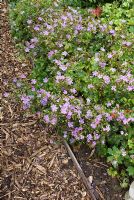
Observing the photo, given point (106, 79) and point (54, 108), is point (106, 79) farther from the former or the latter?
point (54, 108)

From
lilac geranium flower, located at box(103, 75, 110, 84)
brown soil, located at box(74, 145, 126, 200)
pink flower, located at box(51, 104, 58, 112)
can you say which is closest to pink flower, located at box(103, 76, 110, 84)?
lilac geranium flower, located at box(103, 75, 110, 84)

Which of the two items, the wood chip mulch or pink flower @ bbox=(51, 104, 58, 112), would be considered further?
pink flower @ bbox=(51, 104, 58, 112)

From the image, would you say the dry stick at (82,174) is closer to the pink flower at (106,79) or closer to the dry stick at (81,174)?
the dry stick at (81,174)

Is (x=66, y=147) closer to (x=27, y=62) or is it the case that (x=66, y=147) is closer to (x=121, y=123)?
(x=121, y=123)

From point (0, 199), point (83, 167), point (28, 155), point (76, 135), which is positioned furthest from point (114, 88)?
point (0, 199)

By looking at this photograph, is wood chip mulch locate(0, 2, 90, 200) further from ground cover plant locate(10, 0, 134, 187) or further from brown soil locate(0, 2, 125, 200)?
ground cover plant locate(10, 0, 134, 187)

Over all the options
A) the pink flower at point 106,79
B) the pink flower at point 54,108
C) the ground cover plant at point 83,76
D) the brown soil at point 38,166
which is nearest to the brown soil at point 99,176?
the brown soil at point 38,166
